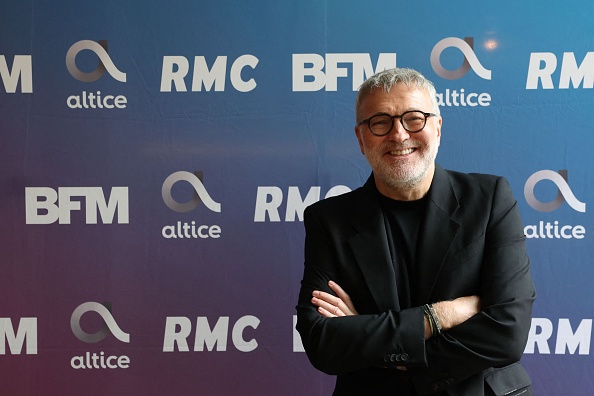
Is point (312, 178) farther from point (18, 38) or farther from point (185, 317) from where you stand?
point (18, 38)

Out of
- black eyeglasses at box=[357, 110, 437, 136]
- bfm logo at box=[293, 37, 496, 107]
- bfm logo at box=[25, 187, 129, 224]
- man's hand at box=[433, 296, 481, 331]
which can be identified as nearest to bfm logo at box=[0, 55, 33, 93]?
bfm logo at box=[25, 187, 129, 224]

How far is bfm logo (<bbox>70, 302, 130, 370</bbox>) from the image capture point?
274cm

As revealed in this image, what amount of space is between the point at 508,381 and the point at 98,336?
1.89 meters

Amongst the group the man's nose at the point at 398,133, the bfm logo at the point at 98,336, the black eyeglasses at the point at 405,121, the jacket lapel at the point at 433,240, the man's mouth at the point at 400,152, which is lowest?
the bfm logo at the point at 98,336

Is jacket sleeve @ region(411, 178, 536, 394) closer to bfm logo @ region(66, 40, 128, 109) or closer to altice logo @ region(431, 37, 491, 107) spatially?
altice logo @ region(431, 37, 491, 107)

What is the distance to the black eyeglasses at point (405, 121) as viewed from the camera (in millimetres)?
1737

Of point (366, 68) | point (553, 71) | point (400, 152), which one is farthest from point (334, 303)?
point (553, 71)

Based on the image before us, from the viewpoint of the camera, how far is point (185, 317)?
8.99 ft

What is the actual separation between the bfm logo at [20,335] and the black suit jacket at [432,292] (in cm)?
162

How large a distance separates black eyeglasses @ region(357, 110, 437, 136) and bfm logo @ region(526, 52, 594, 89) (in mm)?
1178

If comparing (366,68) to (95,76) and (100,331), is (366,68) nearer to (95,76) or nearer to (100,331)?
(95,76)

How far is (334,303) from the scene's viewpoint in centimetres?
174

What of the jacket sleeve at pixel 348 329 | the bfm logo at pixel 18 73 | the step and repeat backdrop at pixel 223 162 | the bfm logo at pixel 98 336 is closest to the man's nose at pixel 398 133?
the jacket sleeve at pixel 348 329

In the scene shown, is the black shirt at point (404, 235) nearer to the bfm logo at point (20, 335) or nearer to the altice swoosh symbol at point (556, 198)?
the altice swoosh symbol at point (556, 198)
